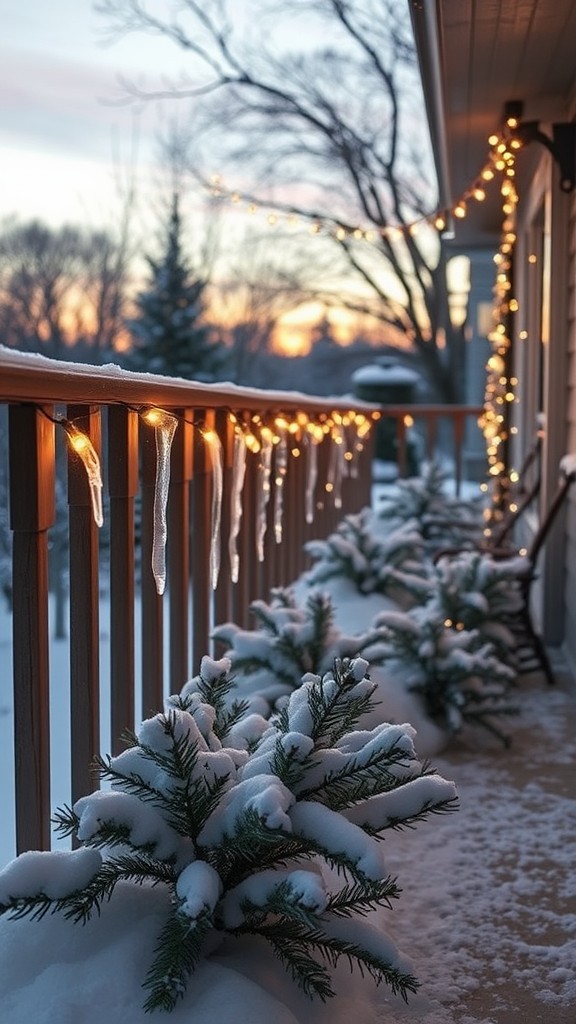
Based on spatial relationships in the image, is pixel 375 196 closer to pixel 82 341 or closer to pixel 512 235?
pixel 82 341

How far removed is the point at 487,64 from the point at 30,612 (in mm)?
3447

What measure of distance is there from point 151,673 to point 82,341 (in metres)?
17.6

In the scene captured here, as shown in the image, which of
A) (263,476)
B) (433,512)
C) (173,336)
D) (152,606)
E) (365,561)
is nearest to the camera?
(152,606)

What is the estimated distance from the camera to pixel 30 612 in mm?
1820

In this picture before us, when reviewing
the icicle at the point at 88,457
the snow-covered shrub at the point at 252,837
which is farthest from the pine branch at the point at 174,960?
the icicle at the point at 88,457

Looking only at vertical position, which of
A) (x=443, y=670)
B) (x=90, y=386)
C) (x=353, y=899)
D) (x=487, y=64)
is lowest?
(x=443, y=670)

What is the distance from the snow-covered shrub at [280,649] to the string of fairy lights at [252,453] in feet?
0.63

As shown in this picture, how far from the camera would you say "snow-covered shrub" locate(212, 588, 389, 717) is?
10.9ft

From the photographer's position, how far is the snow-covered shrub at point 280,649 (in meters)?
3.33

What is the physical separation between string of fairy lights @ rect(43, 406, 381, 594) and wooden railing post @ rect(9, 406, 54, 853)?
6cm

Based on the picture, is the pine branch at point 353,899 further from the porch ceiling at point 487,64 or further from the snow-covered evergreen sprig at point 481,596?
the porch ceiling at point 487,64

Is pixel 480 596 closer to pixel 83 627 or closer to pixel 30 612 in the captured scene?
pixel 83 627

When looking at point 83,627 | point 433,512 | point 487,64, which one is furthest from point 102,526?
point 433,512

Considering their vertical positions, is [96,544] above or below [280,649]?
above
